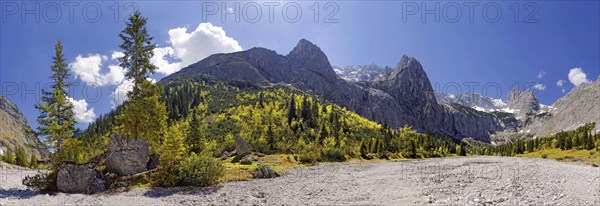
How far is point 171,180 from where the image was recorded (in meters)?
28.1

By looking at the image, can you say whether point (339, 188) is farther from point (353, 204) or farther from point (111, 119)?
point (111, 119)

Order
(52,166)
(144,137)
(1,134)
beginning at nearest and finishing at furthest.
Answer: (52,166) → (144,137) → (1,134)

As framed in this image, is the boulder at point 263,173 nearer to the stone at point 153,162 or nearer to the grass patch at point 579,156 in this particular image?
the stone at point 153,162

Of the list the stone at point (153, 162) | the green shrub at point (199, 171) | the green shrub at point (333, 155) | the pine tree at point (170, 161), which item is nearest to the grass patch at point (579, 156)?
the green shrub at point (333, 155)

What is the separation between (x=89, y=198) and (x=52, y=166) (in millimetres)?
6893

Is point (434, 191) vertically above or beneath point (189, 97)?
beneath

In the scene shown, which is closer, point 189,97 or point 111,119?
point 111,119

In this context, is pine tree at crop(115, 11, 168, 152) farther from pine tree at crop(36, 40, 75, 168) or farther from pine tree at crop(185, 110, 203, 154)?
pine tree at crop(185, 110, 203, 154)

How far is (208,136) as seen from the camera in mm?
90250

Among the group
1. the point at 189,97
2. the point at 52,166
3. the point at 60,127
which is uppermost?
the point at 189,97

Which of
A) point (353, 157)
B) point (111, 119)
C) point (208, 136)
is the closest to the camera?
point (353, 157)

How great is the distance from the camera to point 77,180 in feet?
82.1

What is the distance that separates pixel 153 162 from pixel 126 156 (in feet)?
9.43

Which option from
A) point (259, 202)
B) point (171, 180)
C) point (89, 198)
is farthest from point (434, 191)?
point (89, 198)
